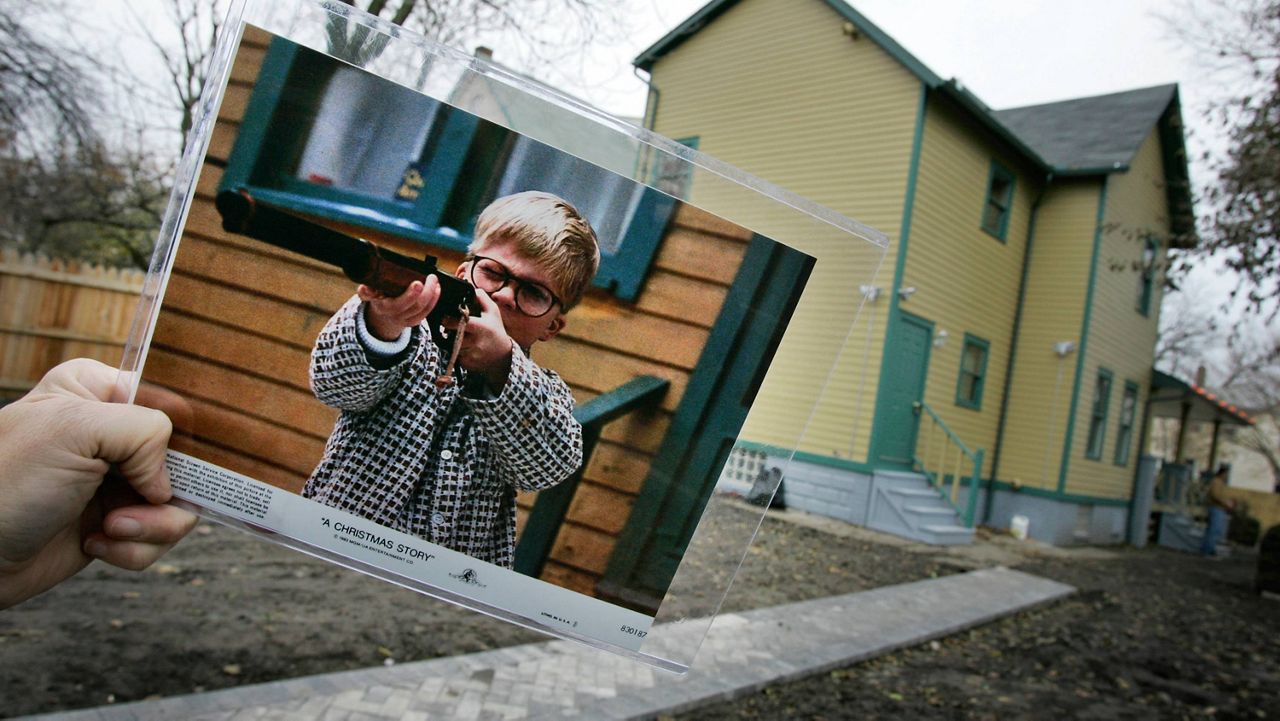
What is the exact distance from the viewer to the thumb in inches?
39.9

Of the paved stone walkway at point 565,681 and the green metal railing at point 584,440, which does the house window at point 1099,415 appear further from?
the green metal railing at point 584,440

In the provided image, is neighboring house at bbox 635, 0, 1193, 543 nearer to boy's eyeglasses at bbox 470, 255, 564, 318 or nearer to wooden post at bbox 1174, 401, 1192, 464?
wooden post at bbox 1174, 401, 1192, 464

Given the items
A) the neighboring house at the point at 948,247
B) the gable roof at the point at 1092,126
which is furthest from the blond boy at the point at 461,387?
the gable roof at the point at 1092,126

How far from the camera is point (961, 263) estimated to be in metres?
12.8

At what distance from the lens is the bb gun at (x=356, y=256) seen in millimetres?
1002

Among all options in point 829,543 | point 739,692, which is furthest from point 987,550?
point 739,692

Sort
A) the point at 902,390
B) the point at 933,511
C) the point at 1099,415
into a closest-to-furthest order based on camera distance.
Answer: the point at 933,511 → the point at 902,390 → the point at 1099,415

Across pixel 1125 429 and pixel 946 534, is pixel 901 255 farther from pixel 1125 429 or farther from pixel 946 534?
pixel 1125 429

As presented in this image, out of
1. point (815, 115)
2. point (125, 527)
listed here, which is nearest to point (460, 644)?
point (125, 527)

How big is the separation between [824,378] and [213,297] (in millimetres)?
858

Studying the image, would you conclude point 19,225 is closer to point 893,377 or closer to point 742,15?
point 742,15

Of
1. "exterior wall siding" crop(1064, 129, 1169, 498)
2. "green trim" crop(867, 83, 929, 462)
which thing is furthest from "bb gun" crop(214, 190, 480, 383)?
"exterior wall siding" crop(1064, 129, 1169, 498)

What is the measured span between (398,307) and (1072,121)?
19011 mm

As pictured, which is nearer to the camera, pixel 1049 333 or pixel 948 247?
pixel 948 247
